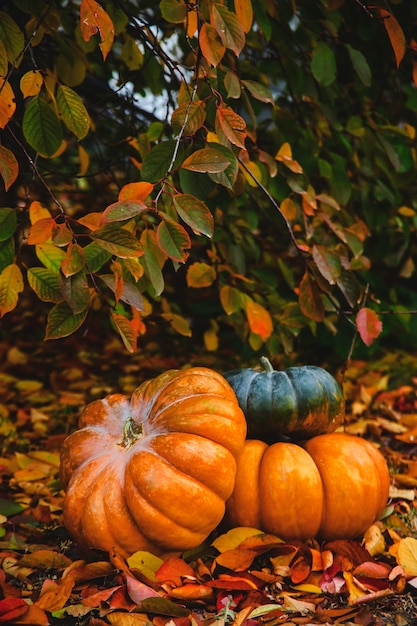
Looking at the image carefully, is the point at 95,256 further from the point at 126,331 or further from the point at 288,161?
the point at 288,161

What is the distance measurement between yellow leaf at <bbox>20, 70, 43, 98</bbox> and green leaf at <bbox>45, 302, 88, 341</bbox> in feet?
1.62

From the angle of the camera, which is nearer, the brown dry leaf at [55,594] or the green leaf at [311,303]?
the brown dry leaf at [55,594]

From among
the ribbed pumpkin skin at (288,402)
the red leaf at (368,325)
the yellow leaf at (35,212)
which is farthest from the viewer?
the red leaf at (368,325)

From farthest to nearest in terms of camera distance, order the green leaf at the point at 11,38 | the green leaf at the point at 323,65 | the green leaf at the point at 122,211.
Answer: the green leaf at the point at 323,65, the green leaf at the point at 11,38, the green leaf at the point at 122,211

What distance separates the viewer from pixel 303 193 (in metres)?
2.20

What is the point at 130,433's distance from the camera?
181 cm

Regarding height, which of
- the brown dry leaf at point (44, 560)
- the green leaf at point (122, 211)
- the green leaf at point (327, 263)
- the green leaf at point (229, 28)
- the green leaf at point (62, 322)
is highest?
the green leaf at point (229, 28)

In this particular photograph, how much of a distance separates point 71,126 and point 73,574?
1076 millimetres

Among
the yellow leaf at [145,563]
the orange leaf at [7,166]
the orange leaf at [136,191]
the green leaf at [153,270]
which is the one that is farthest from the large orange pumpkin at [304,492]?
the orange leaf at [7,166]

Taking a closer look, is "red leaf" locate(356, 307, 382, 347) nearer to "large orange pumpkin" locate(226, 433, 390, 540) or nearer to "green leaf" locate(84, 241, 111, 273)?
"large orange pumpkin" locate(226, 433, 390, 540)

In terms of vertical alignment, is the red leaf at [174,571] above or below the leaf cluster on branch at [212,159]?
below

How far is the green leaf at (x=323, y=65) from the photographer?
229 cm

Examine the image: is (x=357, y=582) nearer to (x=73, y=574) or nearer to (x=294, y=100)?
(x=73, y=574)

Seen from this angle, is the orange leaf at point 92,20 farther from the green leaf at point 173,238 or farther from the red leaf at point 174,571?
the red leaf at point 174,571
